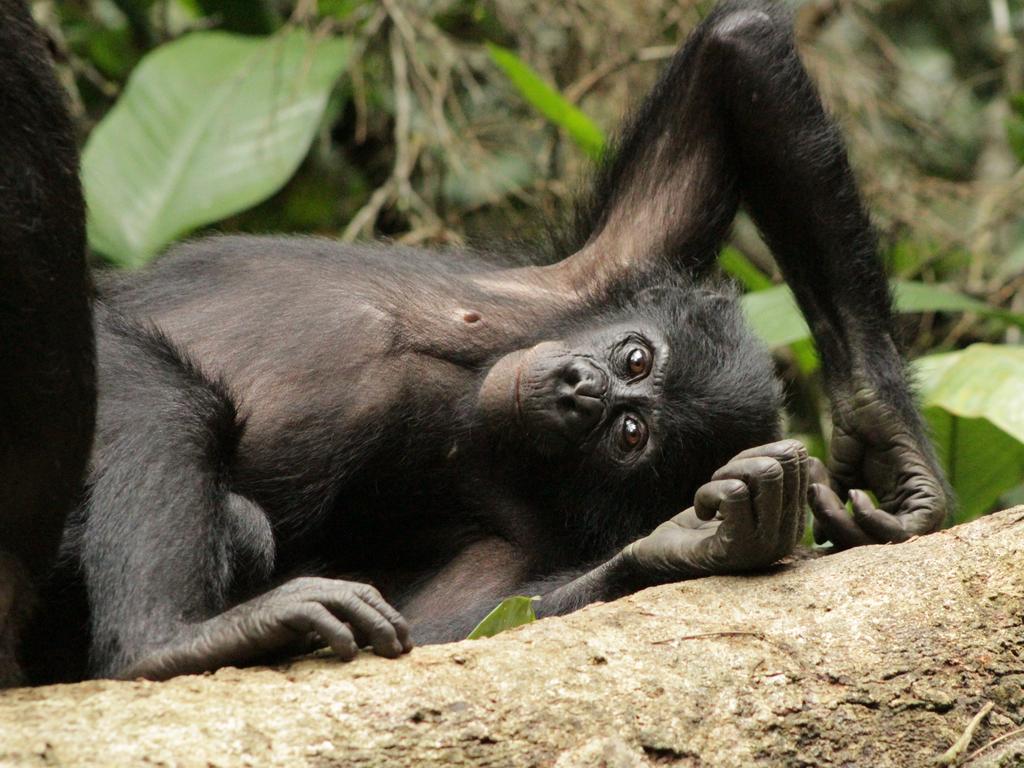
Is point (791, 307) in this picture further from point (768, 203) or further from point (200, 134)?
point (200, 134)

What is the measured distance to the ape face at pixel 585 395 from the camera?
4.57 metres

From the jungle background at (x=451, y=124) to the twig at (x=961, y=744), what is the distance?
3869 millimetres

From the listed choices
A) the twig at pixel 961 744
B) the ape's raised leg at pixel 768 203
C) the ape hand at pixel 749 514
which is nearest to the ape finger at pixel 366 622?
the ape hand at pixel 749 514

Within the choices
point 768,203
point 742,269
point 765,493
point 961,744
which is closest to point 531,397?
point 765,493

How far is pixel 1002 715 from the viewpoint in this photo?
10.3ft

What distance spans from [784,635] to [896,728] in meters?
0.36

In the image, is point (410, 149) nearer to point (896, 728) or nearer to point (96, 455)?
point (96, 455)

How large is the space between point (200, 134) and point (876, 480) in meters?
4.76

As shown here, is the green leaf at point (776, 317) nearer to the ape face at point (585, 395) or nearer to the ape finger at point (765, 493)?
the ape face at point (585, 395)

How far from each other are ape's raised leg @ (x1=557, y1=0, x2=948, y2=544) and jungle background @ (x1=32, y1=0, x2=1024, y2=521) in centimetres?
173

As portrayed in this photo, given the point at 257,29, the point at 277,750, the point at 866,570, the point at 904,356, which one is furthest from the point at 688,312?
the point at 257,29

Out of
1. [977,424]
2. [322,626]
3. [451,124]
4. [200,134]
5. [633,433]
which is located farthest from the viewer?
[451,124]

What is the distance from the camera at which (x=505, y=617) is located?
3646mm

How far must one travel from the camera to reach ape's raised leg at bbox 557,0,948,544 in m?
4.84
